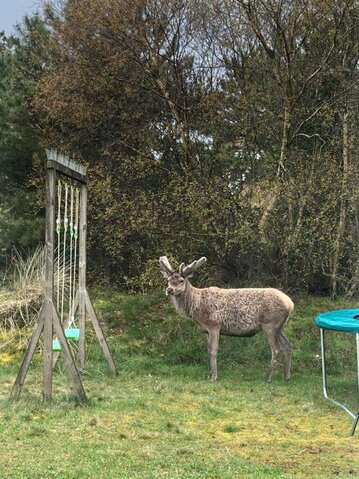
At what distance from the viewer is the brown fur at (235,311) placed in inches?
363

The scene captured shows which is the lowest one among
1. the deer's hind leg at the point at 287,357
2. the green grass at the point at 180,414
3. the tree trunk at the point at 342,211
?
the green grass at the point at 180,414

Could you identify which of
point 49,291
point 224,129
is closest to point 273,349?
point 49,291

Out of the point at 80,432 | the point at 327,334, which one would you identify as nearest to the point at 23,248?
the point at 327,334

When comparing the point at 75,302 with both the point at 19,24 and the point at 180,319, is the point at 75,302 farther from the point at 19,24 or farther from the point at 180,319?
the point at 19,24

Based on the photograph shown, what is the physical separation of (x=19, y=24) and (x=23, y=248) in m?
5.55

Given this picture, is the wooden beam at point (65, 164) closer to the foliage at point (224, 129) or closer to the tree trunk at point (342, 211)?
the foliage at point (224, 129)

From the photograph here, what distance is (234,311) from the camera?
30.8 feet

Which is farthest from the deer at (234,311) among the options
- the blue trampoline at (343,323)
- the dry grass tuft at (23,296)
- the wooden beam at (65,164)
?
the dry grass tuft at (23,296)

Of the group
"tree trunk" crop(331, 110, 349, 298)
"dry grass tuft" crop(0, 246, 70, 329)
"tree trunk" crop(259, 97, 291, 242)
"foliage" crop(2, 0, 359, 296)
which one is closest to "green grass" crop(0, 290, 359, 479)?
"tree trunk" crop(331, 110, 349, 298)

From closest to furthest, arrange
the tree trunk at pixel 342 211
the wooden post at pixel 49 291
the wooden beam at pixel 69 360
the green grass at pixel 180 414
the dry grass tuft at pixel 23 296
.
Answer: the green grass at pixel 180 414 → the wooden beam at pixel 69 360 → the wooden post at pixel 49 291 → the dry grass tuft at pixel 23 296 → the tree trunk at pixel 342 211

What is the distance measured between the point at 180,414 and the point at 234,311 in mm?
2723

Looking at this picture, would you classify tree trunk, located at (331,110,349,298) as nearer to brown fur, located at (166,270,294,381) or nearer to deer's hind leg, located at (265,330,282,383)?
brown fur, located at (166,270,294,381)

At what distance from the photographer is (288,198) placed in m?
11.9

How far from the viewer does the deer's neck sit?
953 cm
